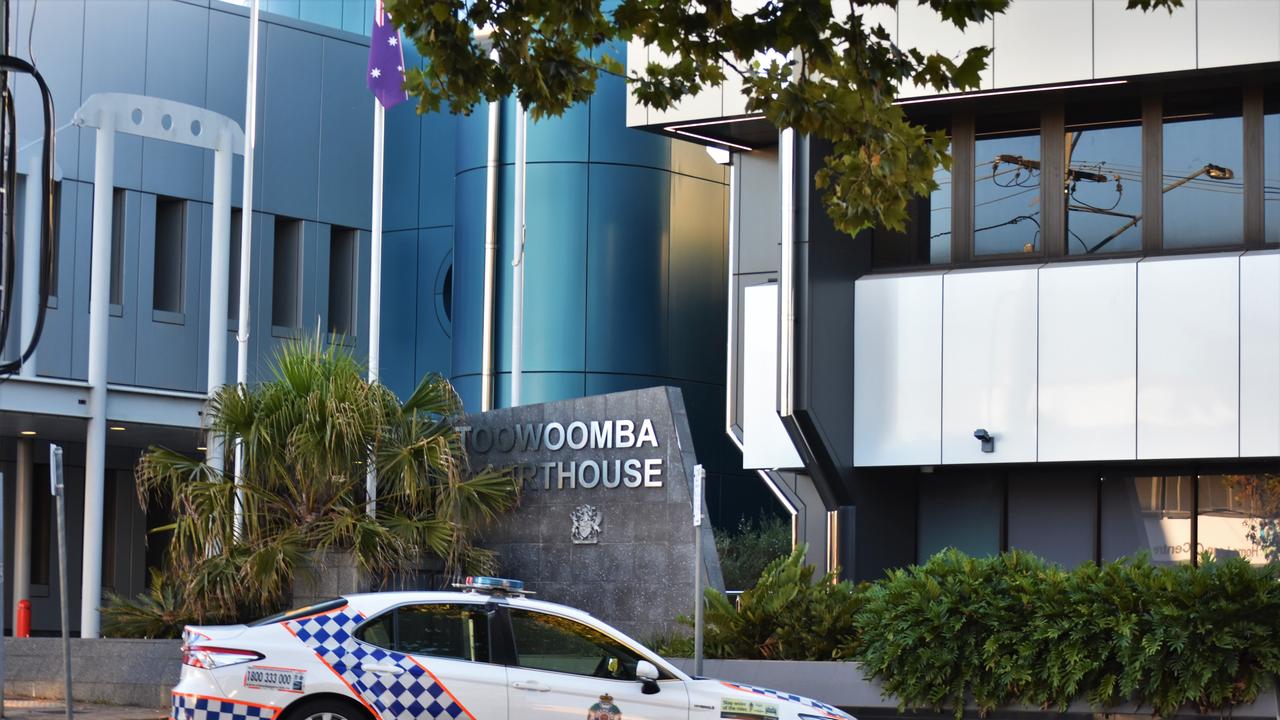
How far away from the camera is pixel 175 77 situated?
29.5m

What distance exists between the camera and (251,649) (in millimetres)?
11883

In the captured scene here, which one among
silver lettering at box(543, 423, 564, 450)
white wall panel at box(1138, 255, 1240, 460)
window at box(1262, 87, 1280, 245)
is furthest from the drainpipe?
window at box(1262, 87, 1280, 245)

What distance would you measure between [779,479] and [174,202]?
41.2 ft

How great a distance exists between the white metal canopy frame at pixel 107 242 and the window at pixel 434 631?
9.72 m

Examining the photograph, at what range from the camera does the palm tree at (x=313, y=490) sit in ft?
61.4

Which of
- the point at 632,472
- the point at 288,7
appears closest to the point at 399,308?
the point at 288,7

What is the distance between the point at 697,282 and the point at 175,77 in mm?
9409

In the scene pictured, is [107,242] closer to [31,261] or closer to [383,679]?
[31,261]

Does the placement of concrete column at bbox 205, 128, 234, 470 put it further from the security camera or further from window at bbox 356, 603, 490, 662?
window at bbox 356, 603, 490, 662

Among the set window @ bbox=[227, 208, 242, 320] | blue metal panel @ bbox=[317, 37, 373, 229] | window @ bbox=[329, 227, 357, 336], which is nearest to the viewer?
window @ bbox=[227, 208, 242, 320]

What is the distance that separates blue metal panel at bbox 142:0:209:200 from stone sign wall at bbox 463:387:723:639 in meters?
11.9

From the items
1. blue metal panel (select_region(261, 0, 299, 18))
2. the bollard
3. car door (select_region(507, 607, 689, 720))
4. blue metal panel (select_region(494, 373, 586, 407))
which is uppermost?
blue metal panel (select_region(261, 0, 299, 18))

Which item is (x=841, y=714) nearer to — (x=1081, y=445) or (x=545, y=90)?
(x=545, y=90)

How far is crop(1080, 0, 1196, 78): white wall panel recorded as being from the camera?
65.2 feet
